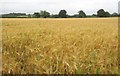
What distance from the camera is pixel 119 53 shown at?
167 inches

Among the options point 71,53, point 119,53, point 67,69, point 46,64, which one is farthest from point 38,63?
point 119,53

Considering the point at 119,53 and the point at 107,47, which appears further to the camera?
the point at 107,47

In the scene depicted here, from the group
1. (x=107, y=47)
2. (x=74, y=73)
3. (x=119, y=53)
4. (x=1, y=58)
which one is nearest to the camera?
(x=74, y=73)

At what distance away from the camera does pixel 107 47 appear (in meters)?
4.61

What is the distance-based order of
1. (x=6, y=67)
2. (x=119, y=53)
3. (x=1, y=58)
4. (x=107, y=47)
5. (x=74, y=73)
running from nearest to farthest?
Answer: (x=74, y=73) → (x=6, y=67) → (x=1, y=58) → (x=119, y=53) → (x=107, y=47)

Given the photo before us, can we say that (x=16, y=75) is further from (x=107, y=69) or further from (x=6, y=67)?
(x=107, y=69)

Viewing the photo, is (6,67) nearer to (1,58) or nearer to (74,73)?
(1,58)

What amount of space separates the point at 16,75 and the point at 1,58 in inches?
24.2

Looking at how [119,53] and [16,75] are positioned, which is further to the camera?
[119,53]

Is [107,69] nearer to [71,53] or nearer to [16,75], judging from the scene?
[71,53]

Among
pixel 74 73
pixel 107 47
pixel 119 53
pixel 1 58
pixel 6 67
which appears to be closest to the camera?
pixel 74 73

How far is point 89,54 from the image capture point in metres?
3.96

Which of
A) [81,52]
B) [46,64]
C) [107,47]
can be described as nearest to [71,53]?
[81,52]

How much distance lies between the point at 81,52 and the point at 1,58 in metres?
1.17
